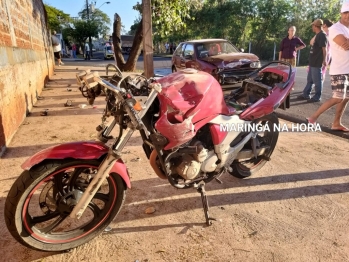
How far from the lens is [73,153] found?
6.65 feet

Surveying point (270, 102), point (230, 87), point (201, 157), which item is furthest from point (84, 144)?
point (230, 87)

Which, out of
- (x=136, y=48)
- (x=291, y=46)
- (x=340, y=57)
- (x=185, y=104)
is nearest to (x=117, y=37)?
(x=136, y=48)

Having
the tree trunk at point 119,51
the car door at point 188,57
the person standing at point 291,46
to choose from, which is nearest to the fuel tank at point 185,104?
the person standing at point 291,46

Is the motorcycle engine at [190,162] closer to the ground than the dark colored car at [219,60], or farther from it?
closer to the ground

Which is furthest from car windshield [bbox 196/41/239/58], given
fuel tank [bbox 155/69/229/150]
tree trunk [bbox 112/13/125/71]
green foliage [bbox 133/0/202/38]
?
fuel tank [bbox 155/69/229/150]

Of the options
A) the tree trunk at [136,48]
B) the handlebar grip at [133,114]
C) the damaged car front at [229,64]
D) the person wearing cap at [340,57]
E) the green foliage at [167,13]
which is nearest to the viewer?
the handlebar grip at [133,114]

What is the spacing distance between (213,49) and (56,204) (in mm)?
8495

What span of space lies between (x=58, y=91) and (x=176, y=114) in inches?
323

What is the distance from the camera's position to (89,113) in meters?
6.57

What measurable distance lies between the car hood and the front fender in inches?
273

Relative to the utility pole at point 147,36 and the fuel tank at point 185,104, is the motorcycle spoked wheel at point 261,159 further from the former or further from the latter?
the utility pole at point 147,36

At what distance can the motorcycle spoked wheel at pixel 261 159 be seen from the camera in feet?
10.9

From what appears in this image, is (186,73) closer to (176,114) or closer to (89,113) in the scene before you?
(176,114)

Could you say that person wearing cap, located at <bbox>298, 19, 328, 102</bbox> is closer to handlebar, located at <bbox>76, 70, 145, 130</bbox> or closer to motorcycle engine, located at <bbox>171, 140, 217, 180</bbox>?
motorcycle engine, located at <bbox>171, 140, 217, 180</bbox>
